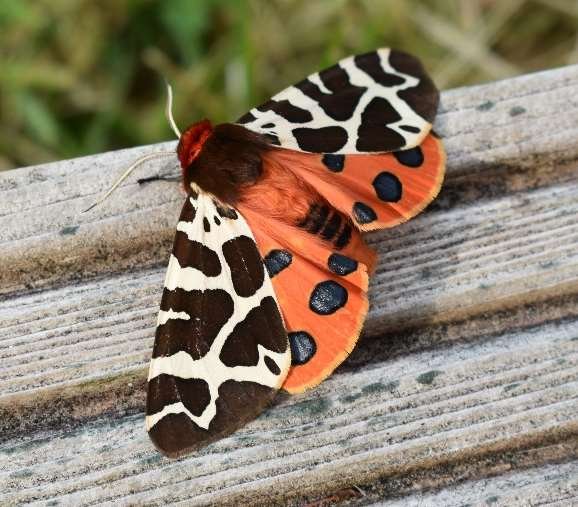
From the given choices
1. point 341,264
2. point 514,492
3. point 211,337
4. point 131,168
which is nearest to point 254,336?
point 211,337

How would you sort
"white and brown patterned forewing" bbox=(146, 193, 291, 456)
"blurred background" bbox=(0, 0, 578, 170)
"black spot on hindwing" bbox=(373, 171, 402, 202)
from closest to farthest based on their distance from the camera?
"white and brown patterned forewing" bbox=(146, 193, 291, 456) → "black spot on hindwing" bbox=(373, 171, 402, 202) → "blurred background" bbox=(0, 0, 578, 170)

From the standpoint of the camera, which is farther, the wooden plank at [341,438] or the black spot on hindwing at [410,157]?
the black spot on hindwing at [410,157]

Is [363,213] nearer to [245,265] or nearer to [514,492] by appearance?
[245,265]

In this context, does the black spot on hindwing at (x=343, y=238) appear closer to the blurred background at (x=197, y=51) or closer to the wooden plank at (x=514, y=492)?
the wooden plank at (x=514, y=492)

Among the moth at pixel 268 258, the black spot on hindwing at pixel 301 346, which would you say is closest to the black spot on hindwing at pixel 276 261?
the moth at pixel 268 258

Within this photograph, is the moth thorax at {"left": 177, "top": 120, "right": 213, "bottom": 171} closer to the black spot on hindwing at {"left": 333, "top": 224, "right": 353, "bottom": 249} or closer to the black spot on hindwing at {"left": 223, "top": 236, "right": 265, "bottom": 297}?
the black spot on hindwing at {"left": 223, "top": 236, "right": 265, "bottom": 297}

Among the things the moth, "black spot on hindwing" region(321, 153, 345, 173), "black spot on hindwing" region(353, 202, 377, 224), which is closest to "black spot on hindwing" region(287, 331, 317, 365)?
the moth
